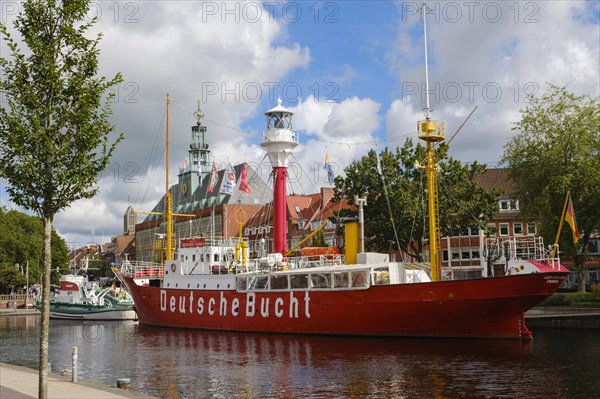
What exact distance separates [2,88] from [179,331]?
1457 inches

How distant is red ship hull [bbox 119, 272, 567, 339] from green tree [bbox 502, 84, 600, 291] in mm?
16158

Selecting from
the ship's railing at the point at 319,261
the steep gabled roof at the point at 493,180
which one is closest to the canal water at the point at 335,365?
the ship's railing at the point at 319,261

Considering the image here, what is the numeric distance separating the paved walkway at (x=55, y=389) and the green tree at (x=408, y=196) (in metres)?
35.8

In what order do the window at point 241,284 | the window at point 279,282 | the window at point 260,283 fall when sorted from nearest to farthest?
the window at point 279,282
the window at point 260,283
the window at point 241,284

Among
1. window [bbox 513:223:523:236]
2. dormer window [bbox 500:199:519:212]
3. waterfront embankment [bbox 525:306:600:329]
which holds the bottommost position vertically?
waterfront embankment [bbox 525:306:600:329]

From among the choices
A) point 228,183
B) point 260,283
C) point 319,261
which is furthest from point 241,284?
point 228,183

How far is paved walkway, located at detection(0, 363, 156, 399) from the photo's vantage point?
16.3m

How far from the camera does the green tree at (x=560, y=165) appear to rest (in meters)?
49.0

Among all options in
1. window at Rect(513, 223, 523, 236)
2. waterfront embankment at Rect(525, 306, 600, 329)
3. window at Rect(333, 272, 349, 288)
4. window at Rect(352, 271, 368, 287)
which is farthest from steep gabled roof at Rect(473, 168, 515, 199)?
window at Rect(352, 271, 368, 287)

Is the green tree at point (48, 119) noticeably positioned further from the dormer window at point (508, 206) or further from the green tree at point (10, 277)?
the green tree at point (10, 277)

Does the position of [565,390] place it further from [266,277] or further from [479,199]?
[479,199]

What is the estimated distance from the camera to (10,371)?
21.5 m

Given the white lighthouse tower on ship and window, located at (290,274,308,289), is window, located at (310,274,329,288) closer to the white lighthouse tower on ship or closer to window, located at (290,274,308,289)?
window, located at (290,274,308,289)

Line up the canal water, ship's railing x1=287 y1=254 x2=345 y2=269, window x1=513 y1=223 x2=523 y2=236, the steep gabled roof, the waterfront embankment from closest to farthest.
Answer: the canal water, the waterfront embankment, ship's railing x1=287 y1=254 x2=345 y2=269, window x1=513 y1=223 x2=523 y2=236, the steep gabled roof
